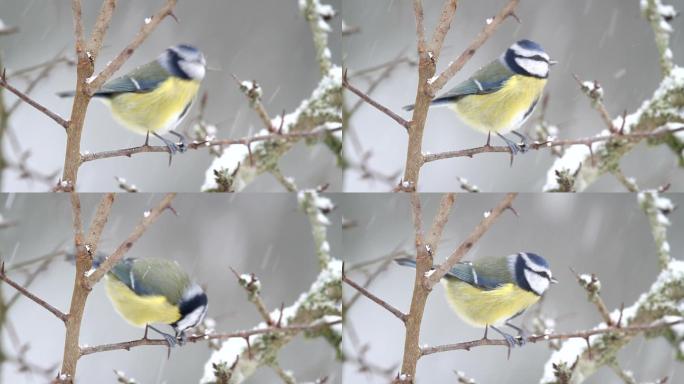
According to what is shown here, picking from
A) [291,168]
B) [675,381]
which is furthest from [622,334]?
[291,168]

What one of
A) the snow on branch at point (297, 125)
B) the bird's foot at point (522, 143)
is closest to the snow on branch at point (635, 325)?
the bird's foot at point (522, 143)

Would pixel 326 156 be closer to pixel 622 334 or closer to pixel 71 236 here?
pixel 71 236

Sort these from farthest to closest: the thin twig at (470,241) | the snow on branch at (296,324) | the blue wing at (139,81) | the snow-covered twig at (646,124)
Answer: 1. the snow on branch at (296,324)
2. the snow-covered twig at (646,124)
3. the blue wing at (139,81)
4. the thin twig at (470,241)

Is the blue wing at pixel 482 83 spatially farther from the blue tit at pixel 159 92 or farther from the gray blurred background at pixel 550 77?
the blue tit at pixel 159 92

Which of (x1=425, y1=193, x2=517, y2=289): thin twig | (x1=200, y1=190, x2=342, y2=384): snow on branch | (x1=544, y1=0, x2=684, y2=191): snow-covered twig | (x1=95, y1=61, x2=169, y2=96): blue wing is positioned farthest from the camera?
(x1=200, y1=190, x2=342, y2=384): snow on branch

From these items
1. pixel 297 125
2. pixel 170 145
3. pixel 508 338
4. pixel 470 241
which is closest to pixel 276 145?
pixel 297 125

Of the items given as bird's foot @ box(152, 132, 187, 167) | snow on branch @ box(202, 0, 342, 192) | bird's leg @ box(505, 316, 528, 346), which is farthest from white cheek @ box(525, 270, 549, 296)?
bird's foot @ box(152, 132, 187, 167)

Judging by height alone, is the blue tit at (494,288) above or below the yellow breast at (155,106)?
below

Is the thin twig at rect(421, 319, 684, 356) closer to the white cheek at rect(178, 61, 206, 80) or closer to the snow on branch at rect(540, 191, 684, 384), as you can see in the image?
the snow on branch at rect(540, 191, 684, 384)
